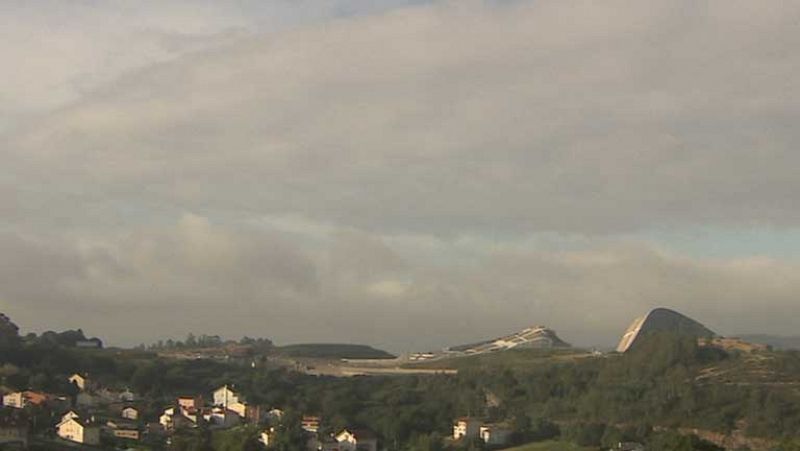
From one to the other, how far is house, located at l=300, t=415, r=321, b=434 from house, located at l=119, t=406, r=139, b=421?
9.15m

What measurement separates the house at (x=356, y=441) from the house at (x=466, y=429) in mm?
4507

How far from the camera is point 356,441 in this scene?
216 feet

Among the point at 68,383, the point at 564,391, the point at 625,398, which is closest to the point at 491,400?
the point at 564,391

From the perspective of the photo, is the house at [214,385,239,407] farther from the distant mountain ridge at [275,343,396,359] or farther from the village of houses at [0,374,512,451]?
the distant mountain ridge at [275,343,396,359]

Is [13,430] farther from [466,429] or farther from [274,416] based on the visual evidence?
[466,429]

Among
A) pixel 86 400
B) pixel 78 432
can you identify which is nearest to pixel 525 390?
pixel 86 400

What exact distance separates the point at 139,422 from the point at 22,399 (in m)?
6.42

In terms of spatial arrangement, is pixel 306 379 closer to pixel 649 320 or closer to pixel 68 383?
pixel 68 383

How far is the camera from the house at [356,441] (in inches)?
2574

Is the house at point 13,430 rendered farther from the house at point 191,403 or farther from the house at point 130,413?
the house at point 191,403

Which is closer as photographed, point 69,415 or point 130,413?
point 69,415

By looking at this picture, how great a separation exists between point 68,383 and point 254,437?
82.3 ft

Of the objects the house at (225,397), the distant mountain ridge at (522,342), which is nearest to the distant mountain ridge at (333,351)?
the distant mountain ridge at (522,342)

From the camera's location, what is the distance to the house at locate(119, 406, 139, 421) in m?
69.1
